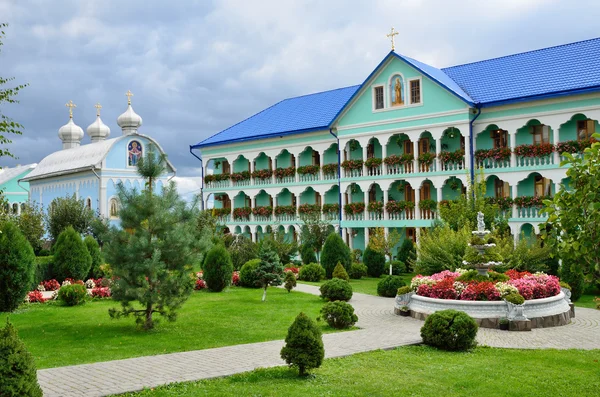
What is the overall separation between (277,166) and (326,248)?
12.7m

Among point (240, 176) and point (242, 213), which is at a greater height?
Answer: point (240, 176)

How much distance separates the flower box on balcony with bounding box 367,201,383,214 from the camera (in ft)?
104

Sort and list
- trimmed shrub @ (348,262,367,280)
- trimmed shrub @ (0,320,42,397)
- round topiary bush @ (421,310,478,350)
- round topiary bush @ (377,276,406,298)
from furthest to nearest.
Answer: trimmed shrub @ (348,262,367,280) < round topiary bush @ (377,276,406,298) < round topiary bush @ (421,310,478,350) < trimmed shrub @ (0,320,42,397)

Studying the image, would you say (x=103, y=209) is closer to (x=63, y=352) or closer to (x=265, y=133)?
(x=265, y=133)

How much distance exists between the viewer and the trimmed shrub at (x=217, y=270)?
71.4 feet

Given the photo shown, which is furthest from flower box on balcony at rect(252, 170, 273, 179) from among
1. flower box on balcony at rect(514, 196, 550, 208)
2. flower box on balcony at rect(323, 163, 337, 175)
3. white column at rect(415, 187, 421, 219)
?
flower box on balcony at rect(514, 196, 550, 208)

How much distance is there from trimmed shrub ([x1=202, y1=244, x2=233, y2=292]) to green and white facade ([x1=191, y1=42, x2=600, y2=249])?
37.3ft

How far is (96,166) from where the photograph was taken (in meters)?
45.7

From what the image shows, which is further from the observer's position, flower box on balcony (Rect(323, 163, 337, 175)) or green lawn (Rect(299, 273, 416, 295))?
flower box on balcony (Rect(323, 163, 337, 175))

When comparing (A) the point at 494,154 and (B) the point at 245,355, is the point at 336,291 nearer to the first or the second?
(B) the point at 245,355

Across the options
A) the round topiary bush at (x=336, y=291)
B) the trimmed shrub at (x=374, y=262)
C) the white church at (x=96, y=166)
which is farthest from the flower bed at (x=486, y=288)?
the white church at (x=96, y=166)

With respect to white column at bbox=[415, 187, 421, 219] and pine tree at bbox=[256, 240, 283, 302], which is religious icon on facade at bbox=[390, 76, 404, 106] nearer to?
white column at bbox=[415, 187, 421, 219]

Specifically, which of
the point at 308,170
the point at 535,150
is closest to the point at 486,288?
the point at 535,150

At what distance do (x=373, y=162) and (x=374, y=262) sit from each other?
6206mm
